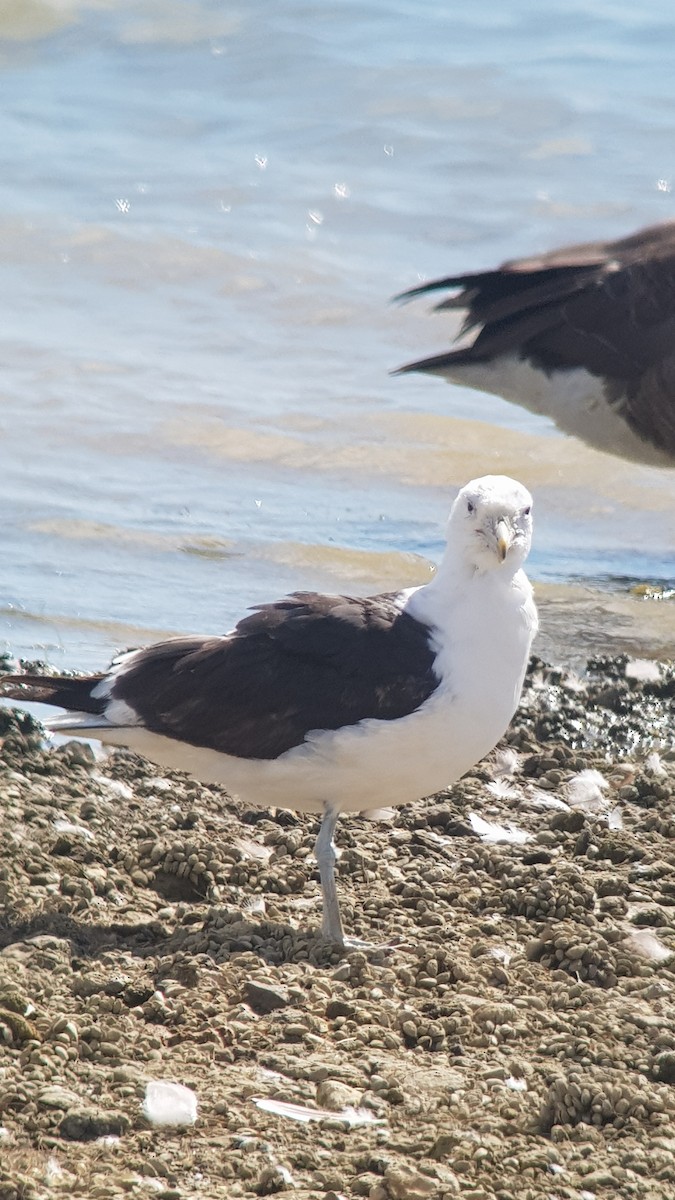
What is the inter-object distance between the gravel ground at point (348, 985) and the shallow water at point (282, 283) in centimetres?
175

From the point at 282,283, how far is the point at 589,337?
381 cm

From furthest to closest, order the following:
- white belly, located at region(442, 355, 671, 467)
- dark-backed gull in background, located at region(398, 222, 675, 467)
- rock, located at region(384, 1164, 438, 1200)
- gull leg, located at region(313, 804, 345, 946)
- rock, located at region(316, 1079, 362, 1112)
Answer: white belly, located at region(442, 355, 671, 467) → dark-backed gull in background, located at region(398, 222, 675, 467) → gull leg, located at region(313, 804, 345, 946) → rock, located at region(316, 1079, 362, 1112) → rock, located at region(384, 1164, 438, 1200)

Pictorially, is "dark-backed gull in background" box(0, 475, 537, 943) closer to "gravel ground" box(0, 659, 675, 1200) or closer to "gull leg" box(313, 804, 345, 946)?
"gull leg" box(313, 804, 345, 946)

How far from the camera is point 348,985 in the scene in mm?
4242

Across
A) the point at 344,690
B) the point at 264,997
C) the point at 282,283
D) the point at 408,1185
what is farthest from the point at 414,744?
the point at 282,283

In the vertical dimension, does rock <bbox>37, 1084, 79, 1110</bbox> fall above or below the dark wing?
below

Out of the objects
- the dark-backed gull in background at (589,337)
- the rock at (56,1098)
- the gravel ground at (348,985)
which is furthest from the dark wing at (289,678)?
the dark-backed gull in background at (589,337)

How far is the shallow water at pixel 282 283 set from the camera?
821cm

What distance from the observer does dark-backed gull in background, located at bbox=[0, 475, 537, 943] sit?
4512 mm

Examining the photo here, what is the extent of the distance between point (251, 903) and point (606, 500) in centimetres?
554

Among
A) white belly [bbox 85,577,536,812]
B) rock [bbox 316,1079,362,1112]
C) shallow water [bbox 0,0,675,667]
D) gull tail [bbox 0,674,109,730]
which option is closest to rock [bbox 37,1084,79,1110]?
rock [bbox 316,1079,362,1112]

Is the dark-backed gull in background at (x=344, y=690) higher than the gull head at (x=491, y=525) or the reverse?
the reverse

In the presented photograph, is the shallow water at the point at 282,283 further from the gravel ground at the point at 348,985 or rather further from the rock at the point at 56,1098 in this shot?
the rock at the point at 56,1098

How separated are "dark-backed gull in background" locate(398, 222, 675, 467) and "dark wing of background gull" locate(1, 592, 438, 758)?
463cm
